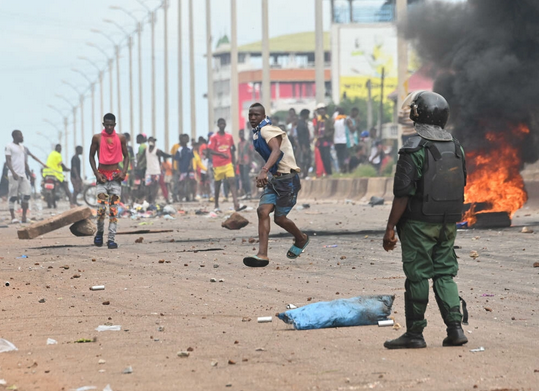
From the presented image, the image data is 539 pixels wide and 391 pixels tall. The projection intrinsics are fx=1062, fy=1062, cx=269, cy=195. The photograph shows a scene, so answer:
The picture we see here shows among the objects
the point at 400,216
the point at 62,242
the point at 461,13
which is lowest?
the point at 62,242

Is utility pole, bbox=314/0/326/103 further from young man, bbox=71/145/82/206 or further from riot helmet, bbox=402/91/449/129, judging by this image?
riot helmet, bbox=402/91/449/129

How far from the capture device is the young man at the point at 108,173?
1316cm

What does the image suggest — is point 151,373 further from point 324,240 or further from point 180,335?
point 324,240

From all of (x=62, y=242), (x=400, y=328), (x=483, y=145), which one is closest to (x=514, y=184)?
(x=483, y=145)

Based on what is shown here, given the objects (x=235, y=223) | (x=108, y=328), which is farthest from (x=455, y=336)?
(x=235, y=223)

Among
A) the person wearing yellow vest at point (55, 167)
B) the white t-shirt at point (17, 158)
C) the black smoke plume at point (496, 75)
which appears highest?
the black smoke plume at point (496, 75)

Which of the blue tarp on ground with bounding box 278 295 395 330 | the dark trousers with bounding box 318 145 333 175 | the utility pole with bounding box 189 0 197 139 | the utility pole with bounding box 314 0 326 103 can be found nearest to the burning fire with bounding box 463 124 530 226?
the blue tarp on ground with bounding box 278 295 395 330

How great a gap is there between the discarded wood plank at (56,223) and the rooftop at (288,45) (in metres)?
124

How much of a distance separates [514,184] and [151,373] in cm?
1146

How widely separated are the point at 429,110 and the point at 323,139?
2383 cm

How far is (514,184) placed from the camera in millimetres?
15875

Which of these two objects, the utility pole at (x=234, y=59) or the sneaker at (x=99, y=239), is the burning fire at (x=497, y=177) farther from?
the utility pole at (x=234, y=59)

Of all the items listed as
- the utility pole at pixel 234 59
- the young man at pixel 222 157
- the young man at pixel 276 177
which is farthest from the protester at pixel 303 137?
the young man at pixel 276 177

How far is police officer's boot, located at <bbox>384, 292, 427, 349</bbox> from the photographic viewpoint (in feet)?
19.3
